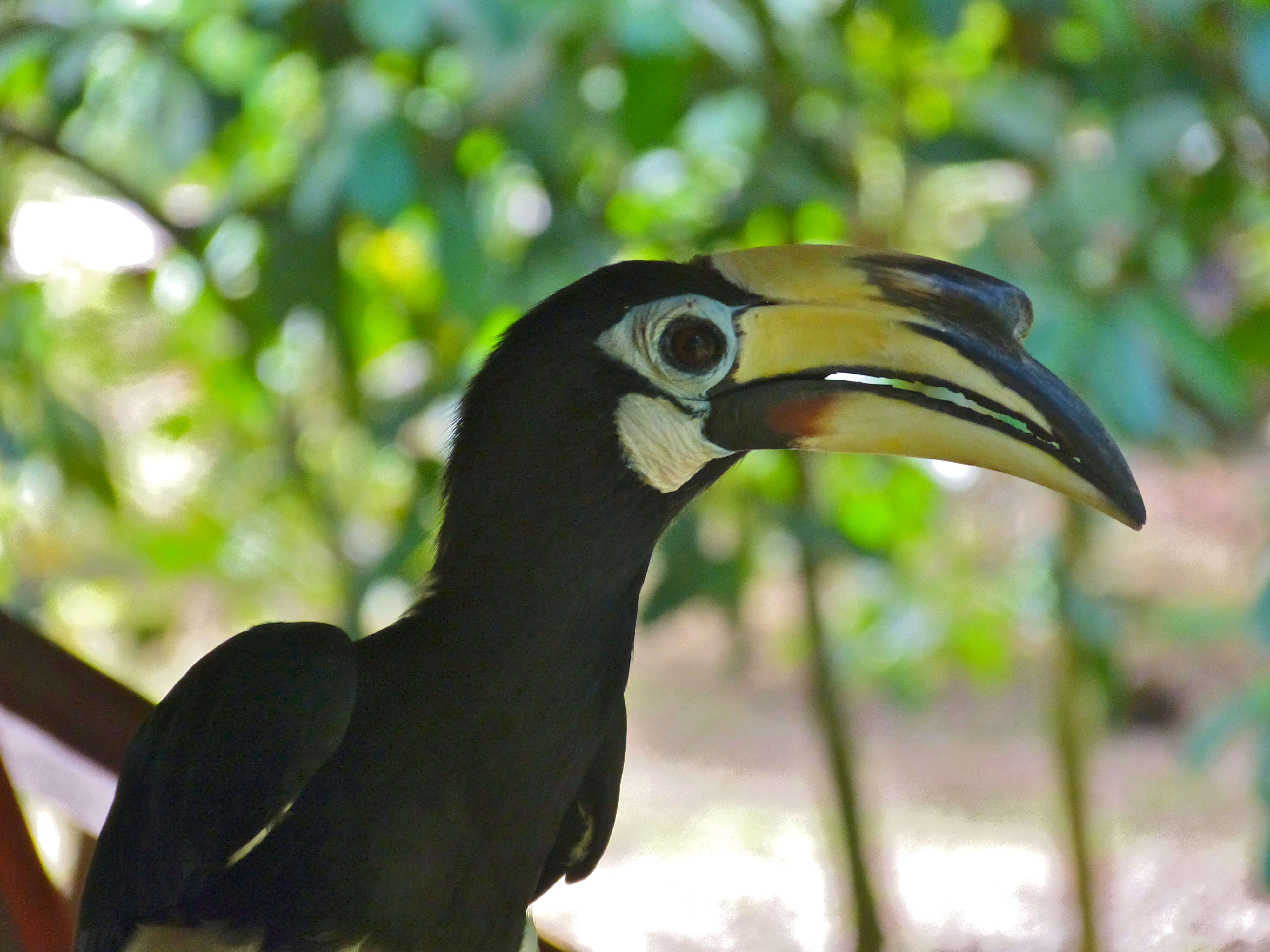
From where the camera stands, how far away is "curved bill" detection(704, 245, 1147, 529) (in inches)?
26.7

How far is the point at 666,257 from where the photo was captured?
1.38 m

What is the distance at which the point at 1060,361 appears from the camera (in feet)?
3.65

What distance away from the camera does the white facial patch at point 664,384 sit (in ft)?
2.31

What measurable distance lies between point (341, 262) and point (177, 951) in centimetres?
74

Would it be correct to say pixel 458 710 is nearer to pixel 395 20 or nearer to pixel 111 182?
pixel 395 20

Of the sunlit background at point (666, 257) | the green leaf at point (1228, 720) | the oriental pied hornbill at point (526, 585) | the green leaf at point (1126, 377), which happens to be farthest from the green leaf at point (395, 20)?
the green leaf at point (1228, 720)

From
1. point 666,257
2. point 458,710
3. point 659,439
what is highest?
point 666,257

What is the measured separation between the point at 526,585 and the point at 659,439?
0.10m

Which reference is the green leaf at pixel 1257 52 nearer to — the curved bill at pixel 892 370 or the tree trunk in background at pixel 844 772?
the curved bill at pixel 892 370

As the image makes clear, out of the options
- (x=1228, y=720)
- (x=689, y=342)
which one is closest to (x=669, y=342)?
(x=689, y=342)

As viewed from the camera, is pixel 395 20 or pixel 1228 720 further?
pixel 1228 720

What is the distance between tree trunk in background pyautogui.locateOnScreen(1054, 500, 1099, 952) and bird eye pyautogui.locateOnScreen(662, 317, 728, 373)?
98cm

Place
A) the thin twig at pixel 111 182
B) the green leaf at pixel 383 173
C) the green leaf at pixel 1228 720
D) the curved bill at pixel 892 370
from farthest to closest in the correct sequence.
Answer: the thin twig at pixel 111 182 < the green leaf at pixel 1228 720 < the green leaf at pixel 383 173 < the curved bill at pixel 892 370

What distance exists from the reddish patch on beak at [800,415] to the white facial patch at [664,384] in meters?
0.03
